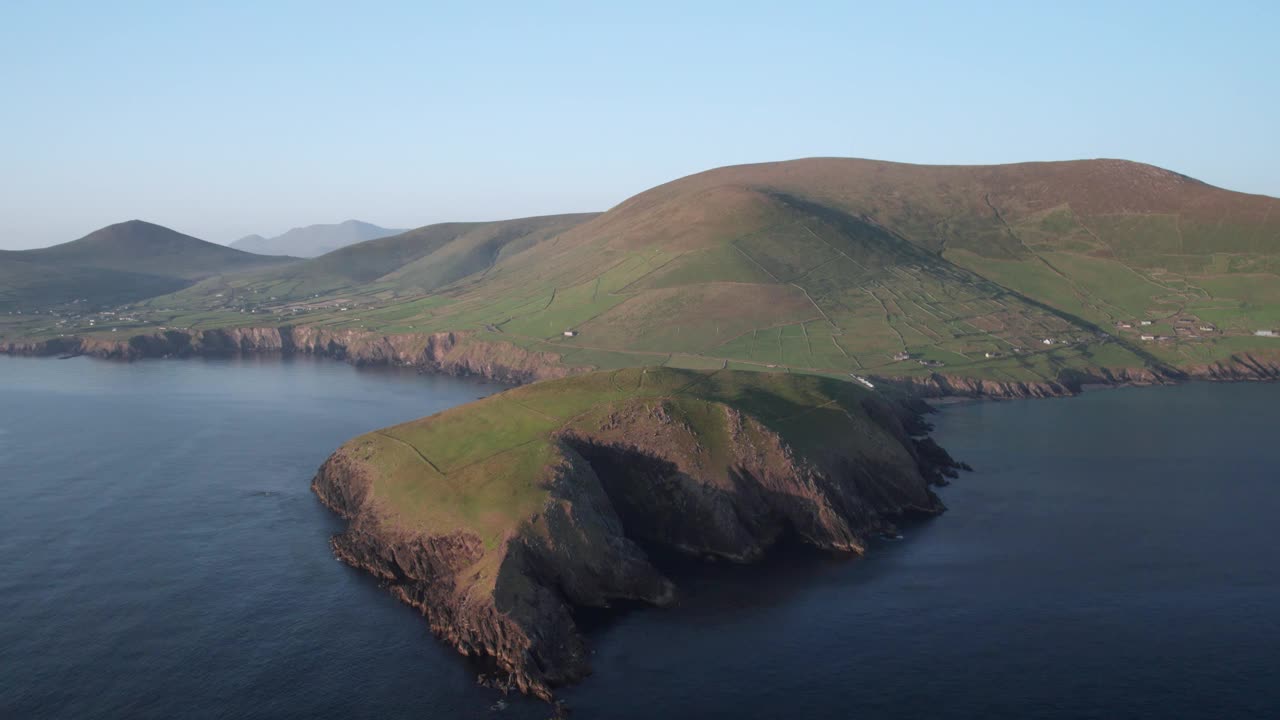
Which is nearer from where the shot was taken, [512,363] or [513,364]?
[513,364]

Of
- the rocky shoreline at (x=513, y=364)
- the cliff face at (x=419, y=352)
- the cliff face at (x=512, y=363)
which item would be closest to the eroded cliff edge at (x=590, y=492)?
the rocky shoreline at (x=513, y=364)

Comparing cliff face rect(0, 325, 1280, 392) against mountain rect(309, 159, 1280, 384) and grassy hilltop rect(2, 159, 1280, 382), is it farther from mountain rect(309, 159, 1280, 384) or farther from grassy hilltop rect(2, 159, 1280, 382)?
mountain rect(309, 159, 1280, 384)

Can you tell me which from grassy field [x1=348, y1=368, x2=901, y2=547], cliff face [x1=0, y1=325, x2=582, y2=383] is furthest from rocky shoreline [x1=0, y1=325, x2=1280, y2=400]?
grassy field [x1=348, y1=368, x2=901, y2=547]

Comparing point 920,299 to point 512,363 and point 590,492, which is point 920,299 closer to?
point 512,363

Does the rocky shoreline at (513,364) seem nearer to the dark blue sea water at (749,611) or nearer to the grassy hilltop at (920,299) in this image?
the grassy hilltop at (920,299)

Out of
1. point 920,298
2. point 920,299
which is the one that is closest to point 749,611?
point 920,299

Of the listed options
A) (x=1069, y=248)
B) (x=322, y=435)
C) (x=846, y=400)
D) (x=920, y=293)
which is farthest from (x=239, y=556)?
(x=1069, y=248)
